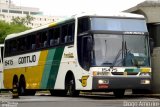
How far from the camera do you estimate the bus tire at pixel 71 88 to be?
21.8m

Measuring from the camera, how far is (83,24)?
68.8 ft

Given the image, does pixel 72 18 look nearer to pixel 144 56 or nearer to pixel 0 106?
pixel 144 56

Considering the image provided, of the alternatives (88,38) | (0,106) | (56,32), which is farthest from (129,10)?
(0,106)

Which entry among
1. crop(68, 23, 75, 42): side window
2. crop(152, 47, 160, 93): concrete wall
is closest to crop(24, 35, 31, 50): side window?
crop(68, 23, 75, 42): side window

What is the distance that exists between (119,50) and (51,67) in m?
5.23

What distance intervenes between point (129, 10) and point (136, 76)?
230 inches

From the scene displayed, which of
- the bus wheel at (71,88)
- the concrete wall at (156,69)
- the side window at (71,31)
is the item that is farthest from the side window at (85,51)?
the concrete wall at (156,69)

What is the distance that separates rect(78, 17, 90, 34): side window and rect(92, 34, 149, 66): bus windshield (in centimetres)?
69

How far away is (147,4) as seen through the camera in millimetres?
23844

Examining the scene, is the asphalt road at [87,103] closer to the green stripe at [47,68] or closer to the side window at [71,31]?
the side window at [71,31]

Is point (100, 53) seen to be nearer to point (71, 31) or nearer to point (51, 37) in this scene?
point (71, 31)

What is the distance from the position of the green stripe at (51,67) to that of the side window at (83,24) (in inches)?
79.2

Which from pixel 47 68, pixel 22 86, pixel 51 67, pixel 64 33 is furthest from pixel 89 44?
pixel 22 86

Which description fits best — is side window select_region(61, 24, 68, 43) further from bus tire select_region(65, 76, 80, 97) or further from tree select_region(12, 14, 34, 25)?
tree select_region(12, 14, 34, 25)
